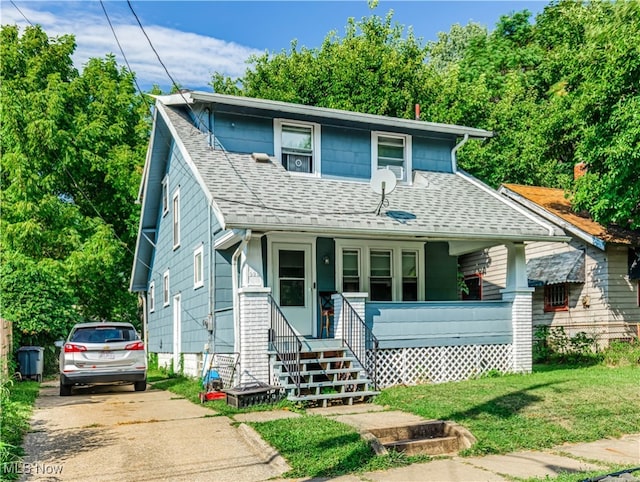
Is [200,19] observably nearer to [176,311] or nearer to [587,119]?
[176,311]

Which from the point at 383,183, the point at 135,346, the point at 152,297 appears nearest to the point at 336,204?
the point at 383,183

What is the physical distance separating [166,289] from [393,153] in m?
8.04

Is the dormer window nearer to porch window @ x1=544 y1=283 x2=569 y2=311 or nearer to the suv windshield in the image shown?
the suv windshield

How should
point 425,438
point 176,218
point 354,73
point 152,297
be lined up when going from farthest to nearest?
point 354,73, point 152,297, point 176,218, point 425,438

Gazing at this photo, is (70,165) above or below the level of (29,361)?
above

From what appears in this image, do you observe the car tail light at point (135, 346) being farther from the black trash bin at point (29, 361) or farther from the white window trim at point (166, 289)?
the white window trim at point (166, 289)

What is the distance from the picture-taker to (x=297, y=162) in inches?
563

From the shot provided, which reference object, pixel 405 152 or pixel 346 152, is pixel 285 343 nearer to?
pixel 346 152

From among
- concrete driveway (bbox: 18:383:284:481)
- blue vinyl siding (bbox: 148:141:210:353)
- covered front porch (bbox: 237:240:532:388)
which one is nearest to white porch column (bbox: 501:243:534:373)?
covered front porch (bbox: 237:240:532:388)

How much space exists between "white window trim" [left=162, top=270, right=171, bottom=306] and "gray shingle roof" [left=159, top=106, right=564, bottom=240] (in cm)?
554

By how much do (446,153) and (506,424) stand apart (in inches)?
364

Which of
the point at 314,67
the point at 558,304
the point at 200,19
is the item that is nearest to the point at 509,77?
the point at 314,67

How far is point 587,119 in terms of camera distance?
15875 mm

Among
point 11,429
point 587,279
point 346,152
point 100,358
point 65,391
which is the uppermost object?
point 346,152
